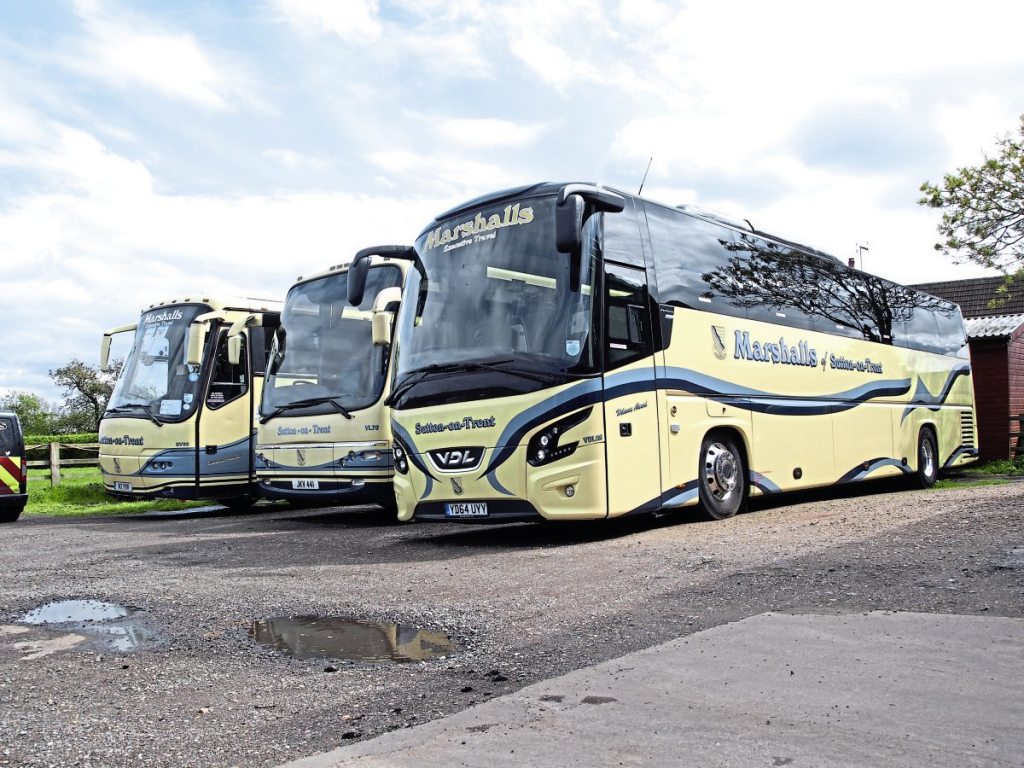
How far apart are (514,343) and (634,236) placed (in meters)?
1.84

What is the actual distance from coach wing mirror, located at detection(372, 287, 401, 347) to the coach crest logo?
3977mm

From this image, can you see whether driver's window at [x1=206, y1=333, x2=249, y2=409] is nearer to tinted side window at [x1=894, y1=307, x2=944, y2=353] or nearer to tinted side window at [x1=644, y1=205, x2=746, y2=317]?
tinted side window at [x1=644, y1=205, x2=746, y2=317]

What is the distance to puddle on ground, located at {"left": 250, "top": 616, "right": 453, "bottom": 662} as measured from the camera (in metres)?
5.24

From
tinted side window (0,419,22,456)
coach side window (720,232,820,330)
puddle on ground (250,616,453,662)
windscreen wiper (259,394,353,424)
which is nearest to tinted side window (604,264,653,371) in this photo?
coach side window (720,232,820,330)

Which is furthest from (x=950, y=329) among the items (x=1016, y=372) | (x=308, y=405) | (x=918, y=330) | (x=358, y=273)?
(x=358, y=273)

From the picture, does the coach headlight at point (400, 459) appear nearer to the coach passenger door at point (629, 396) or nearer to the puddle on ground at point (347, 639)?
the coach passenger door at point (629, 396)

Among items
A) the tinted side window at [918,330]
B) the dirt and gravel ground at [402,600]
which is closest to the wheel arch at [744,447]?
the dirt and gravel ground at [402,600]

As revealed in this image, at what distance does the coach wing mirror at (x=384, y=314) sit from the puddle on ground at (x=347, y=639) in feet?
21.2

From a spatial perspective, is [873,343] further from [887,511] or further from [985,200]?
[985,200]

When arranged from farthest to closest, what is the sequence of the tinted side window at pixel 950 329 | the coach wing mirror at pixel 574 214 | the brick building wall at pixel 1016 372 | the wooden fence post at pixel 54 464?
the brick building wall at pixel 1016 372 < the wooden fence post at pixel 54 464 < the tinted side window at pixel 950 329 < the coach wing mirror at pixel 574 214

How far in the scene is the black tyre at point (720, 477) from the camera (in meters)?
11.0

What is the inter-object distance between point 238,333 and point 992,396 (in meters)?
18.0

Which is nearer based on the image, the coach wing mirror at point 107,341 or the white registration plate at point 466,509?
the white registration plate at point 466,509

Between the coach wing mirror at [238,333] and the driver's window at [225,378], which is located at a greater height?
the coach wing mirror at [238,333]
